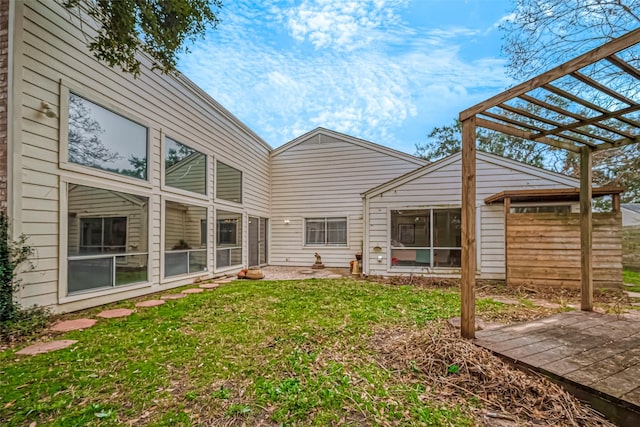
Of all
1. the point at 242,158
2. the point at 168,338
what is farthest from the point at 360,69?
the point at 168,338

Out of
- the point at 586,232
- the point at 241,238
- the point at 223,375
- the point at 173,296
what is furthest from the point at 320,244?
the point at 223,375

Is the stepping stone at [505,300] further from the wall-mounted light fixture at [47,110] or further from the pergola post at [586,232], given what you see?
the wall-mounted light fixture at [47,110]

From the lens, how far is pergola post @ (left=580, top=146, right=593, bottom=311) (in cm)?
419

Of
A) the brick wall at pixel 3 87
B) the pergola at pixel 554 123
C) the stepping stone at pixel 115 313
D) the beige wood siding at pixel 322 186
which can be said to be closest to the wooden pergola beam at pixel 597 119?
Answer: the pergola at pixel 554 123

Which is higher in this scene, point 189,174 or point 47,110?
point 47,110

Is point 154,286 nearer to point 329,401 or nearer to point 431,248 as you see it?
point 329,401

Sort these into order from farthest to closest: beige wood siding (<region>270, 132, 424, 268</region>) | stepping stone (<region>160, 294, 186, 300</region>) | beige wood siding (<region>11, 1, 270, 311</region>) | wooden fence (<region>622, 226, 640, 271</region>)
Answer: beige wood siding (<region>270, 132, 424, 268</region>) → wooden fence (<region>622, 226, 640, 271</region>) → stepping stone (<region>160, 294, 186, 300</region>) → beige wood siding (<region>11, 1, 270, 311</region>)

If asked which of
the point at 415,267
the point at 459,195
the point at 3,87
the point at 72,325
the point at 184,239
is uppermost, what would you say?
the point at 3,87

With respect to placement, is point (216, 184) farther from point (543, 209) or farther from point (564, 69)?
point (543, 209)

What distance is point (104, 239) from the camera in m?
5.28

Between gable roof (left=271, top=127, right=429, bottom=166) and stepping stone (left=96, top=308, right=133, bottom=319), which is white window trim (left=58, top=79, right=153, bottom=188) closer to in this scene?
stepping stone (left=96, top=308, right=133, bottom=319)

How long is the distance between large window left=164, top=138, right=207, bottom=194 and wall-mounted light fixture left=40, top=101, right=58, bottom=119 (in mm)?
2432

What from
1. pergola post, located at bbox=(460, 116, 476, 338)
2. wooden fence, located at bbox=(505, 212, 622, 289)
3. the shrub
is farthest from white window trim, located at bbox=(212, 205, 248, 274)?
wooden fence, located at bbox=(505, 212, 622, 289)

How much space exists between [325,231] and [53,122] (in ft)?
28.7
